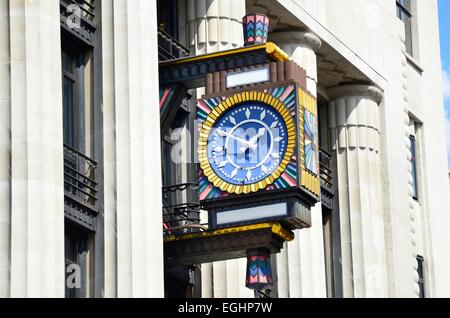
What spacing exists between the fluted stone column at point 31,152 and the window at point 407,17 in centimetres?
2364

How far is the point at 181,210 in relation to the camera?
4069cm

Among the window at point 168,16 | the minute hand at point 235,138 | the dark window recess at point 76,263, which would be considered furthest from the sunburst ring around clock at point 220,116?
the window at point 168,16

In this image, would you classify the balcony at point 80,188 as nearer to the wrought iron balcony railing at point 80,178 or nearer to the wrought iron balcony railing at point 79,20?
the wrought iron balcony railing at point 80,178

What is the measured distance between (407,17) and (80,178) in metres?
22.8

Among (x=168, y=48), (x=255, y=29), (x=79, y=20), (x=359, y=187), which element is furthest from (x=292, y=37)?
(x=79, y=20)

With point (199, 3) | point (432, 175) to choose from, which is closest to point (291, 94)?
point (199, 3)

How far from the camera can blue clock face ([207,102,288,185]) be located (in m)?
36.1

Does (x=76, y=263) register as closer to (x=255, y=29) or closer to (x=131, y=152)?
(x=131, y=152)

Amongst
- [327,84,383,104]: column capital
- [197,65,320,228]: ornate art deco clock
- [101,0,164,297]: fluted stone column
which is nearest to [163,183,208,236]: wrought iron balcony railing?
[197,65,320,228]: ornate art deco clock

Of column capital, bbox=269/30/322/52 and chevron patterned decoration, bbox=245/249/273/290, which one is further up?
column capital, bbox=269/30/322/52

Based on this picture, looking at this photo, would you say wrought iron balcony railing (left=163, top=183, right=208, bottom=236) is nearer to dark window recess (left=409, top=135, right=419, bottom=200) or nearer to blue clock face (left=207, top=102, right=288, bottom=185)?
blue clock face (left=207, top=102, right=288, bottom=185)
